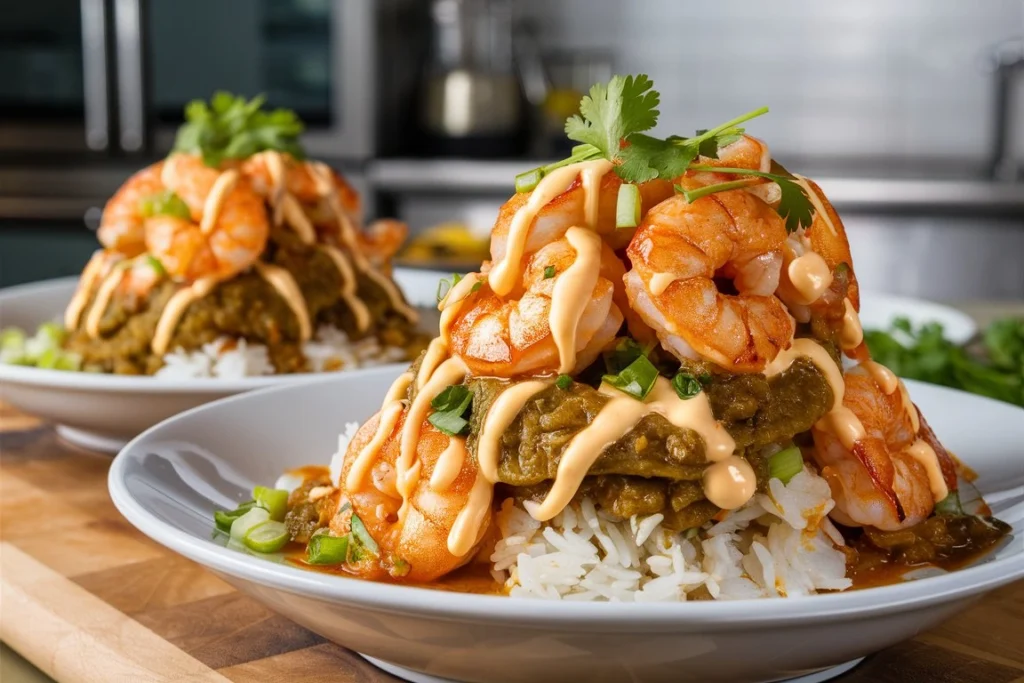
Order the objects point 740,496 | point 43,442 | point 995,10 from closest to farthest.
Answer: point 740,496 → point 43,442 → point 995,10

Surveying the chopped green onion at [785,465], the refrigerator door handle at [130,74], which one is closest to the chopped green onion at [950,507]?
the chopped green onion at [785,465]

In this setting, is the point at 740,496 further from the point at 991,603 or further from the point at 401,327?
the point at 401,327

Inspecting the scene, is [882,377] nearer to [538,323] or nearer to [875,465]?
[875,465]

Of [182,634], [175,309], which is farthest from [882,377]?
[175,309]

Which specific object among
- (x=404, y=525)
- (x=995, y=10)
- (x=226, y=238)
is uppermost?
(x=995, y=10)

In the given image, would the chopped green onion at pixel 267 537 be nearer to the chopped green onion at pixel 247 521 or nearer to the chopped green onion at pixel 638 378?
the chopped green onion at pixel 247 521

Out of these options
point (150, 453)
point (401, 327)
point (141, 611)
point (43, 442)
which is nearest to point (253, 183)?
point (401, 327)
